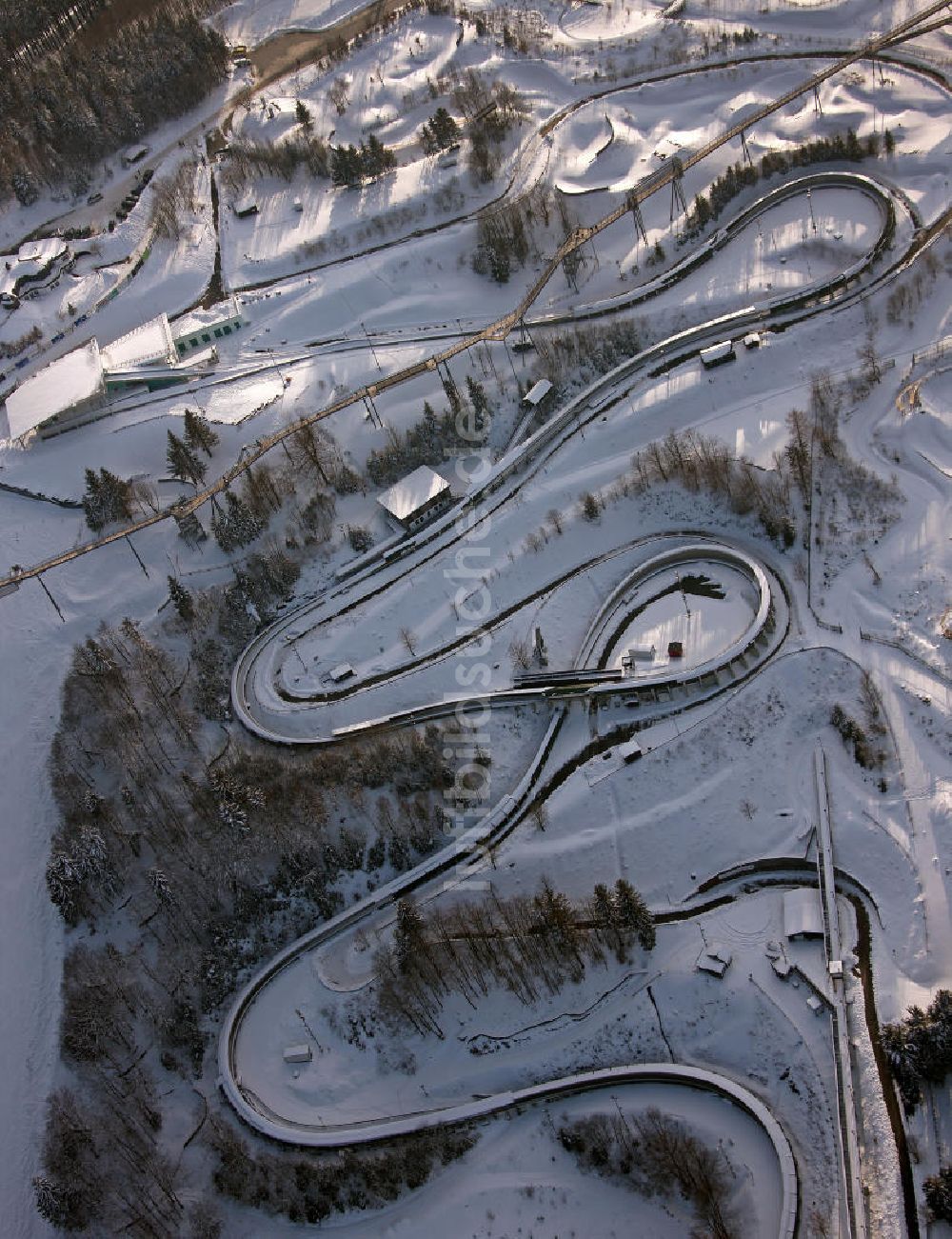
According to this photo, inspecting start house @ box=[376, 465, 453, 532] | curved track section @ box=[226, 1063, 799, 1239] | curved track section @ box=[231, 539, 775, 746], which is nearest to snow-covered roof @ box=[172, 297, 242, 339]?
start house @ box=[376, 465, 453, 532]

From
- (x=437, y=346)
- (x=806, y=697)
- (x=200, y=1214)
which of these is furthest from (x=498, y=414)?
(x=200, y=1214)

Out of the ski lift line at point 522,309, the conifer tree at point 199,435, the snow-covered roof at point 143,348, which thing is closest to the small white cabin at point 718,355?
the ski lift line at point 522,309

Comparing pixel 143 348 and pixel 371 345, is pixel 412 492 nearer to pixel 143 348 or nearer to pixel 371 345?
pixel 371 345

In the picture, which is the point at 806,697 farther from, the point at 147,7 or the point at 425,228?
the point at 147,7

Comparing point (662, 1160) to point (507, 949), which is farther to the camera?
point (507, 949)

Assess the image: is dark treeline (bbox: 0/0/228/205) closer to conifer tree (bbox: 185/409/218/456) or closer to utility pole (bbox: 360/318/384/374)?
utility pole (bbox: 360/318/384/374)

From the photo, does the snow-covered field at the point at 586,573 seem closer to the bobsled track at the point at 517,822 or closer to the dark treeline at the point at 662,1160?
the bobsled track at the point at 517,822

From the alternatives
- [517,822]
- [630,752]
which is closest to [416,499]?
[630,752]
